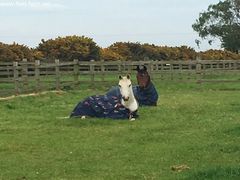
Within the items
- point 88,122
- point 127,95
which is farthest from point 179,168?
point 127,95

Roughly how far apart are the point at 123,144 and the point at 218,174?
3.55 metres

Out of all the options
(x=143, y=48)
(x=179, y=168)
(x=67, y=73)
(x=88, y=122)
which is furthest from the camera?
(x=143, y=48)

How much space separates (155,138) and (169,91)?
13635mm

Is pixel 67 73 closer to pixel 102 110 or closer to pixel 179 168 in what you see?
pixel 102 110

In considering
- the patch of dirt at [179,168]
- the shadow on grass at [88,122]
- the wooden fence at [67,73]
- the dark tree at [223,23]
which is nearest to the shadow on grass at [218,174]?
the patch of dirt at [179,168]

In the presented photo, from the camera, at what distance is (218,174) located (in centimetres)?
718

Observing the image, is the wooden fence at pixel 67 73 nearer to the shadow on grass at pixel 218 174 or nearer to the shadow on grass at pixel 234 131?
the shadow on grass at pixel 234 131

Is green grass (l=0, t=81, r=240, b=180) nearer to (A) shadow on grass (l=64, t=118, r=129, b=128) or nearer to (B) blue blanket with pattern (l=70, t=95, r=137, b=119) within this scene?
(A) shadow on grass (l=64, t=118, r=129, b=128)

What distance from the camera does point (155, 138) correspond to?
437 inches

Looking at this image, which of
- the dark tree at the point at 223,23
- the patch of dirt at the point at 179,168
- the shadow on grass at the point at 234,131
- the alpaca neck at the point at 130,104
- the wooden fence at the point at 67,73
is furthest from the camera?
the dark tree at the point at 223,23

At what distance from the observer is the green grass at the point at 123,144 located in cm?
809

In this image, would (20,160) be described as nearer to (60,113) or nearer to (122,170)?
(122,170)

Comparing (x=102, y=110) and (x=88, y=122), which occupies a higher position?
(x=102, y=110)

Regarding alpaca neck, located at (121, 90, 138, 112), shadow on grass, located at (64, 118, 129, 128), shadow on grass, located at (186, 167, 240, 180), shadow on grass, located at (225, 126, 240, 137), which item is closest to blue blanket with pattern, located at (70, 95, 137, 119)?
alpaca neck, located at (121, 90, 138, 112)
